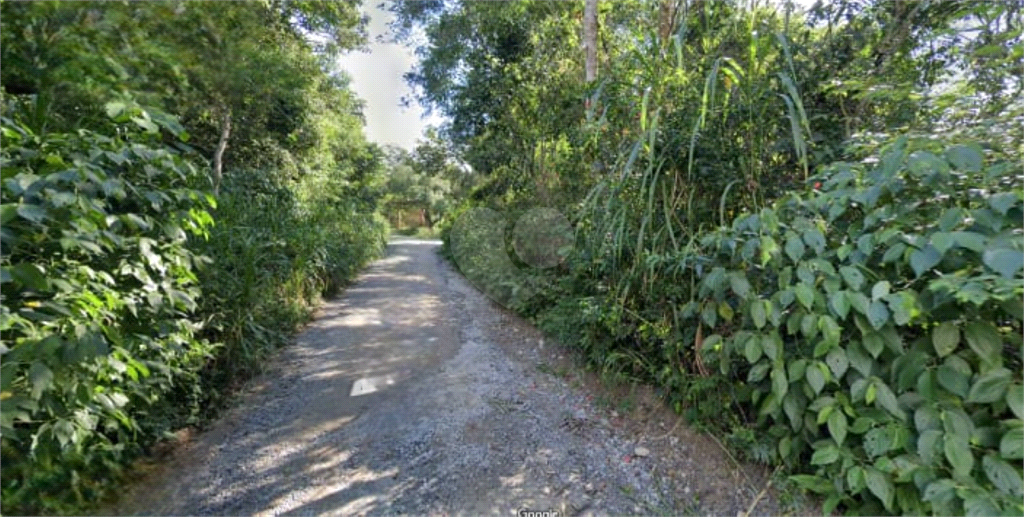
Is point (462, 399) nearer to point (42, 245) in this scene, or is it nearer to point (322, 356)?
point (322, 356)

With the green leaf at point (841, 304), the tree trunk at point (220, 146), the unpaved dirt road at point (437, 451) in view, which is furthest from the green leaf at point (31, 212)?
the tree trunk at point (220, 146)

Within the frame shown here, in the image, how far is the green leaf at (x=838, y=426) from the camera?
1.24 m

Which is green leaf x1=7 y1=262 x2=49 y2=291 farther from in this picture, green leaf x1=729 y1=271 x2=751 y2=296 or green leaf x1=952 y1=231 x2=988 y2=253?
green leaf x1=952 y1=231 x2=988 y2=253

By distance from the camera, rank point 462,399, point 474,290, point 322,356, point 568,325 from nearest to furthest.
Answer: point 462,399 < point 568,325 < point 322,356 < point 474,290

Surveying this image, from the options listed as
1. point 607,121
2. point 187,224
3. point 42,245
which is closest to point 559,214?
point 607,121

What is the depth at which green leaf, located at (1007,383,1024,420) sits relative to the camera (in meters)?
1.01

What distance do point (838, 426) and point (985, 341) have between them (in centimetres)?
42

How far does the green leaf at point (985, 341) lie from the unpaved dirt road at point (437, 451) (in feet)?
2.72

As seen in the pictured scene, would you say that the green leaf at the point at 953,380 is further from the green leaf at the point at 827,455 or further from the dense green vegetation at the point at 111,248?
the dense green vegetation at the point at 111,248

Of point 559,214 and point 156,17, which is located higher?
point 156,17

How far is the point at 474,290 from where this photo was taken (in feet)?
18.5

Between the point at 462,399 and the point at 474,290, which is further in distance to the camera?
the point at 474,290

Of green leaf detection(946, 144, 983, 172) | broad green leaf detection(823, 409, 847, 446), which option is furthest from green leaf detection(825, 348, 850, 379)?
green leaf detection(946, 144, 983, 172)

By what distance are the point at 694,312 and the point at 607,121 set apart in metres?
1.37
